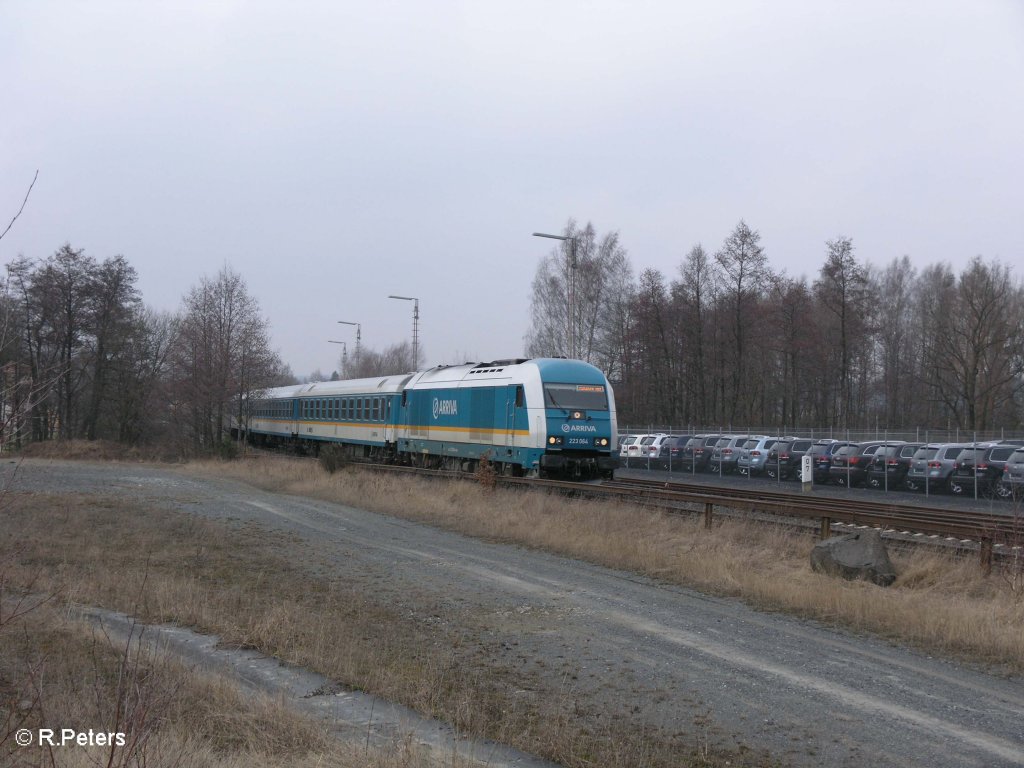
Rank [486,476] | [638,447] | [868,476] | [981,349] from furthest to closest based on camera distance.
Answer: [981,349]
[638,447]
[868,476]
[486,476]

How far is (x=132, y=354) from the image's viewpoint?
164 feet

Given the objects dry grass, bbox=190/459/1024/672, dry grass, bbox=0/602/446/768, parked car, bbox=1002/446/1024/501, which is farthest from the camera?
parked car, bbox=1002/446/1024/501

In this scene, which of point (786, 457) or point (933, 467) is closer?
point (933, 467)

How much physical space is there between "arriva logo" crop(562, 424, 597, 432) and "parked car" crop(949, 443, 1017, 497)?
505 inches

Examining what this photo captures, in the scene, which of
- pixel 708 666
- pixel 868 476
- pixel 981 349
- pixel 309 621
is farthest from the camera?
pixel 981 349

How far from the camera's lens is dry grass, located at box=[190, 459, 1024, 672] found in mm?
8969

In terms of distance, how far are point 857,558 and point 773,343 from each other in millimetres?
43805

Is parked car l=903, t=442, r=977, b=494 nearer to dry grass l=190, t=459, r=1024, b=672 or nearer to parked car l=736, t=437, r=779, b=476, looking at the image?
parked car l=736, t=437, r=779, b=476

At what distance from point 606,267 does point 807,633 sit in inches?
2010

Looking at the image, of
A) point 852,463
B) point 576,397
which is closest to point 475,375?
point 576,397

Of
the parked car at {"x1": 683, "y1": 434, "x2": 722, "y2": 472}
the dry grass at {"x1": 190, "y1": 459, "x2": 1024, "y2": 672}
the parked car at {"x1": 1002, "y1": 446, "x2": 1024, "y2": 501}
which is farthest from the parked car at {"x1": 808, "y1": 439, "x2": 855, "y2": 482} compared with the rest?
the dry grass at {"x1": 190, "y1": 459, "x2": 1024, "y2": 672}

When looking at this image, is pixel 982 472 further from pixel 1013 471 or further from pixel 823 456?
pixel 823 456

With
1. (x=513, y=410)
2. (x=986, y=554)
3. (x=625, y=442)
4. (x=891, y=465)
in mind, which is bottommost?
(x=986, y=554)

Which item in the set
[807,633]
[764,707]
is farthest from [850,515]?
[764,707]
